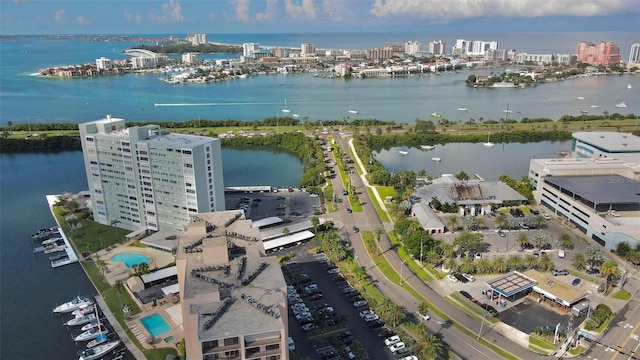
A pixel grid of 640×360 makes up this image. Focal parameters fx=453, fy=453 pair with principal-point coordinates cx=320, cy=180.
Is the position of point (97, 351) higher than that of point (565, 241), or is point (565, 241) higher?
point (565, 241)

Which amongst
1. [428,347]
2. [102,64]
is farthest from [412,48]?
[428,347]

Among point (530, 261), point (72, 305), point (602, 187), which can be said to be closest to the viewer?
point (72, 305)

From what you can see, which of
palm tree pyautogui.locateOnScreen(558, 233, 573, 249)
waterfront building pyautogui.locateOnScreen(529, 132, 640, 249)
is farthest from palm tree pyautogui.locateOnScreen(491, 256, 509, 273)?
waterfront building pyautogui.locateOnScreen(529, 132, 640, 249)

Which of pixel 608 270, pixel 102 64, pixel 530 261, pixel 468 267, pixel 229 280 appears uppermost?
pixel 102 64

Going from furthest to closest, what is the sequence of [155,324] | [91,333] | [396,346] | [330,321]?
[155,324], [330,321], [91,333], [396,346]

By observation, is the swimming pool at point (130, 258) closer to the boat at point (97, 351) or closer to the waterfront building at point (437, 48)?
the boat at point (97, 351)

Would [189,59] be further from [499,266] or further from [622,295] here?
[622,295]

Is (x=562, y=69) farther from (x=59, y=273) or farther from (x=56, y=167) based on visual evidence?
(x=59, y=273)
